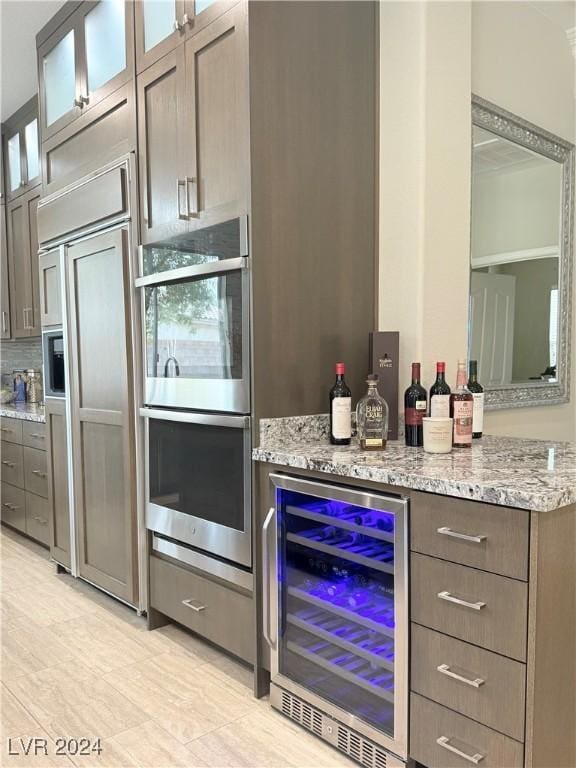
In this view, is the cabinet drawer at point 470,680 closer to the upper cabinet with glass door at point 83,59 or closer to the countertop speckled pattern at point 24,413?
the upper cabinet with glass door at point 83,59

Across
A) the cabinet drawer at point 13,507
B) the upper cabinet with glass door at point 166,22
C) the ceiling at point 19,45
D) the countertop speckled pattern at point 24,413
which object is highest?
the ceiling at point 19,45

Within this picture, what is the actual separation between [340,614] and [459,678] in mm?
427

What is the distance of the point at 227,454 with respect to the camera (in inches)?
82.7

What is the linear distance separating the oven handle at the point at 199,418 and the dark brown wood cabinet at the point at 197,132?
0.70 m

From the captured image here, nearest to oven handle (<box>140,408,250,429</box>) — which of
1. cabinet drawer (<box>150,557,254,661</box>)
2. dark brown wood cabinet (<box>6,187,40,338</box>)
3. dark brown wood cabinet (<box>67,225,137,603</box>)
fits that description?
dark brown wood cabinet (<box>67,225,137,603</box>)

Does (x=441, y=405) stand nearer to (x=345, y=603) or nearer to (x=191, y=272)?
(x=345, y=603)

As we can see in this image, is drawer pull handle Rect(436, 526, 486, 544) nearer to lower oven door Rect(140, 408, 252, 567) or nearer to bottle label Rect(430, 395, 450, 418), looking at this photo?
bottle label Rect(430, 395, 450, 418)

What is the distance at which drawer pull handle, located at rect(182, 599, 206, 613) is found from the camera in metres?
2.24

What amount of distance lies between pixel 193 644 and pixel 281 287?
155 centimetres

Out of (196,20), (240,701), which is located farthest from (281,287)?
(240,701)

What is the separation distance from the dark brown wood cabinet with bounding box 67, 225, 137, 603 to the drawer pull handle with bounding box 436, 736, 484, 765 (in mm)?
1591

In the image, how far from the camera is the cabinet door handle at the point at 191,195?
2139 mm

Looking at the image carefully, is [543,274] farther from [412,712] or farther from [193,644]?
[193,644]

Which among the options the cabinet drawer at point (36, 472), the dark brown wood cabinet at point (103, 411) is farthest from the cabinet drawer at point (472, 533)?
the cabinet drawer at point (36, 472)
